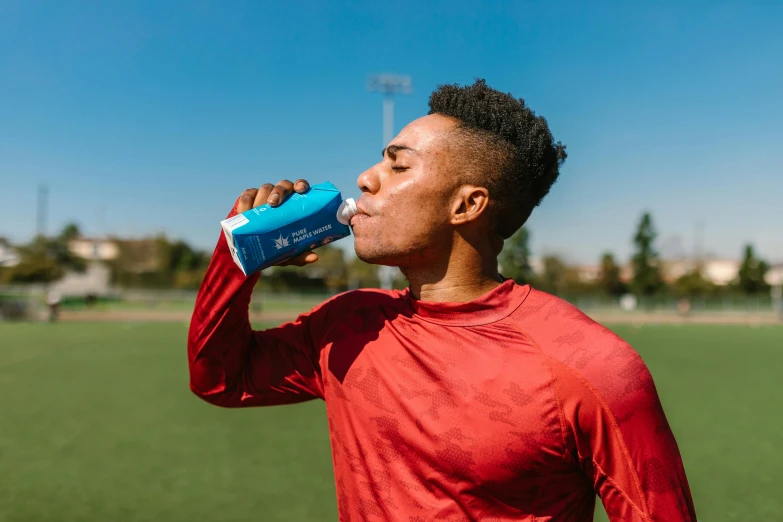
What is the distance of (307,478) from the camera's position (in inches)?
257

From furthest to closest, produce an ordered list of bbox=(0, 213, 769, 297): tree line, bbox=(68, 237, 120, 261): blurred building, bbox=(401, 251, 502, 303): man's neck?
bbox=(68, 237, 120, 261): blurred building < bbox=(0, 213, 769, 297): tree line < bbox=(401, 251, 502, 303): man's neck

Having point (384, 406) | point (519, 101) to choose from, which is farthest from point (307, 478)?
point (519, 101)

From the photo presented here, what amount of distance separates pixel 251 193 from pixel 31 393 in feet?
36.3

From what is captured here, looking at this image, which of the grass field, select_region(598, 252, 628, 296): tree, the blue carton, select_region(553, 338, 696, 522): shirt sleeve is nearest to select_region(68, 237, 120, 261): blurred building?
select_region(598, 252, 628, 296): tree

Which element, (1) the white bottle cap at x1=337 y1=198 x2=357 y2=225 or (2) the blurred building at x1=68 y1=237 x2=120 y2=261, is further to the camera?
(2) the blurred building at x1=68 y1=237 x2=120 y2=261

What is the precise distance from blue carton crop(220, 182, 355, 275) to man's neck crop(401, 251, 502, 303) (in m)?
0.30

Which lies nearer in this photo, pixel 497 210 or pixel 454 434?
pixel 454 434

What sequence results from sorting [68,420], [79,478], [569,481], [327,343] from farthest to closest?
[68,420]
[79,478]
[327,343]
[569,481]

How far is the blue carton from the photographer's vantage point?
1815mm

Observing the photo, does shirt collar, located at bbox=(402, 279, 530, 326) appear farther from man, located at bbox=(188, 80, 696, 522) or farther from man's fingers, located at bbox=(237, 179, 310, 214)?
man's fingers, located at bbox=(237, 179, 310, 214)

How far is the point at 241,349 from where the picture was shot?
6.88 feet

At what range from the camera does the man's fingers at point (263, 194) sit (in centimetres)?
190

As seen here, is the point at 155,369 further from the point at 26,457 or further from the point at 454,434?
the point at 454,434

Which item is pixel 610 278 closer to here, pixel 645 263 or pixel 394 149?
pixel 645 263
